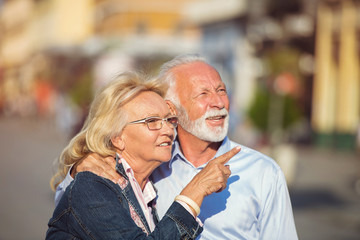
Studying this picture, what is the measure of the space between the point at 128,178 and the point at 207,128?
2.27ft

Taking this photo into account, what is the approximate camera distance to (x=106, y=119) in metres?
2.88

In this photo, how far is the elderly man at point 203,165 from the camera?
3.14 m

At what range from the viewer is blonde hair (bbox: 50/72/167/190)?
2881 millimetres

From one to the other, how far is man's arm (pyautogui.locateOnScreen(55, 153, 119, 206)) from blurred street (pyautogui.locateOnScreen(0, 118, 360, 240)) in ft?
18.6

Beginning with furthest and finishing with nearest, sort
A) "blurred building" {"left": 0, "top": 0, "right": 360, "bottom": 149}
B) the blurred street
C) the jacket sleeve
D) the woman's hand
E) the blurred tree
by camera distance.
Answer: "blurred building" {"left": 0, "top": 0, "right": 360, "bottom": 149}, the blurred tree, the blurred street, the woman's hand, the jacket sleeve

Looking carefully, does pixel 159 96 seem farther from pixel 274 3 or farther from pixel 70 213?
pixel 274 3

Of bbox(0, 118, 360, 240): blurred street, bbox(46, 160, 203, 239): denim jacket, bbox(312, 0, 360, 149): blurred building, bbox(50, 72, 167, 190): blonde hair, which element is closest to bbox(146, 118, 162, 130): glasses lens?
bbox(50, 72, 167, 190): blonde hair

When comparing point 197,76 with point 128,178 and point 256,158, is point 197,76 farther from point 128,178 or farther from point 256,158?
point 128,178

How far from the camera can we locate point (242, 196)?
10.4 ft

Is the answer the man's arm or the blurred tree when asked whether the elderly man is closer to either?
the man's arm

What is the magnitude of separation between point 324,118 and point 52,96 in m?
23.9

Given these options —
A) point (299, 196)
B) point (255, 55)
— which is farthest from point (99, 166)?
point (255, 55)

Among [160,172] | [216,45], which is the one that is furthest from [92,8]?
[160,172]

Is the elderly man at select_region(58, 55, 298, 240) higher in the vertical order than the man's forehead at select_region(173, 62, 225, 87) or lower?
lower
